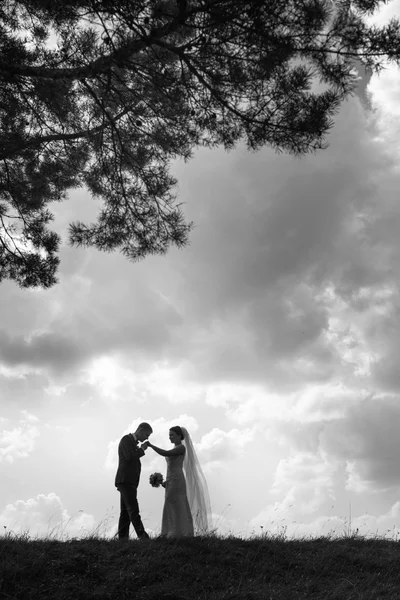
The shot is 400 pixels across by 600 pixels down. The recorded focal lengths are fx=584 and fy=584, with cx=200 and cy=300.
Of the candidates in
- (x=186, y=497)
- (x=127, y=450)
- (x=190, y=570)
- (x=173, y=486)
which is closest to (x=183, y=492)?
(x=186, y=497)

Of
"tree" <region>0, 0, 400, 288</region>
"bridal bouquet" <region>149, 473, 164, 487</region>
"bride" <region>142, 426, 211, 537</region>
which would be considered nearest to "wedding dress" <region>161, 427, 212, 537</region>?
"bride" <region>142, 426, 211, 537</region>

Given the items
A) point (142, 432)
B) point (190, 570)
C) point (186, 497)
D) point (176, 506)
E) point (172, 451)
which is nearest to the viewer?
point (190, 570)

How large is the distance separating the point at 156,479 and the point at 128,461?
0.59m

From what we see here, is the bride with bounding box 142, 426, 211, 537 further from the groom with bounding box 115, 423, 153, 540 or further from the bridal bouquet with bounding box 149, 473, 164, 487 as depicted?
the groom with bounding box 115, 423, 153, 540

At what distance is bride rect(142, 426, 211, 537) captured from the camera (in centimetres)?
988

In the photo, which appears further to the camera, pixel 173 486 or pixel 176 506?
pixel 173 486

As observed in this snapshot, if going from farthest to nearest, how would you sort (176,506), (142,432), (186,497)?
(142,432) < (186,497) < (176,506)

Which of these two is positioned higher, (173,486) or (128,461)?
(128,461)

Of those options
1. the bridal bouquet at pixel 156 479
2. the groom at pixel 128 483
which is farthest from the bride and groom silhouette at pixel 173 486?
the bridal bouquet at pixel 156 479

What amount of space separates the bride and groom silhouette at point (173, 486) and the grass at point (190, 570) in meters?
0.51

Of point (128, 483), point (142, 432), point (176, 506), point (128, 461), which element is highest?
point (142, 432)

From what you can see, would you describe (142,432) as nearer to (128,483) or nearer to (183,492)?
(128,483)

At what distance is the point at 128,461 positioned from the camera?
10062 mm

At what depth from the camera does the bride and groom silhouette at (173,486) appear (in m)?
9.88
